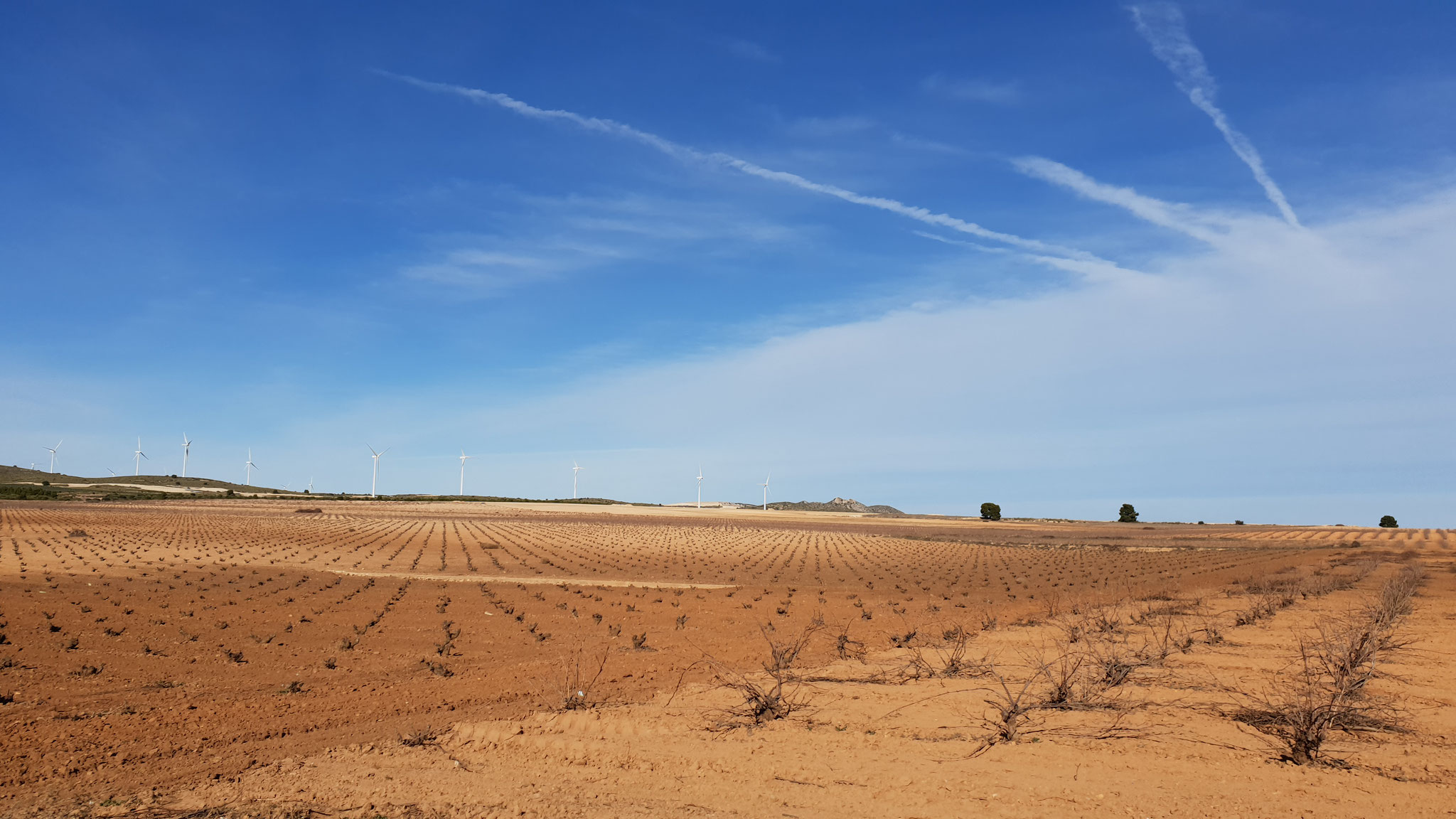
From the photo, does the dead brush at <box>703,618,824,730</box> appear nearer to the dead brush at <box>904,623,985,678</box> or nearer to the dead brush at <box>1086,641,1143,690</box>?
the dead brush at <box>904,623,985,678</box>

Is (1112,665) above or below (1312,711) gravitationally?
below

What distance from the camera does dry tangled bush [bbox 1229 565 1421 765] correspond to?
790cm

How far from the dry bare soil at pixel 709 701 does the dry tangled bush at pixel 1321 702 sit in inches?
2.2

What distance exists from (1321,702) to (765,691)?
19.6 ft

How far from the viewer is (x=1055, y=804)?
7070mm

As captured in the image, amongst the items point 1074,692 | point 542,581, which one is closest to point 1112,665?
point 1074,692

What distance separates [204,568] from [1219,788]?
3042 centimetres

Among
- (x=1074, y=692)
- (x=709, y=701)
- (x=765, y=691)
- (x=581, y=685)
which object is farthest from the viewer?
(x=581, y=685)

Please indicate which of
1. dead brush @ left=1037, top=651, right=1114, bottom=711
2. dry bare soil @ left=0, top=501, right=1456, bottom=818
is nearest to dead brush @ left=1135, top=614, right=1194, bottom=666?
dry bare soil @ left=0, top=501, right=1456, bottom=818

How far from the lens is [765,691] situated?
10844 mm

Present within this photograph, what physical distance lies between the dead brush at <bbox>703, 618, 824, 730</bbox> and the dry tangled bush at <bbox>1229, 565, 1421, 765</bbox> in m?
4.77

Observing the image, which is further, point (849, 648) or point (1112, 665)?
point (849, 648)

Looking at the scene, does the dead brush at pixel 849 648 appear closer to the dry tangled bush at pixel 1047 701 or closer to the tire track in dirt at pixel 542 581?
the dry tangled bush at pixel 1047 701

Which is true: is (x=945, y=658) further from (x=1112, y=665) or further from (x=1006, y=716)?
(x=1006, y=716)
